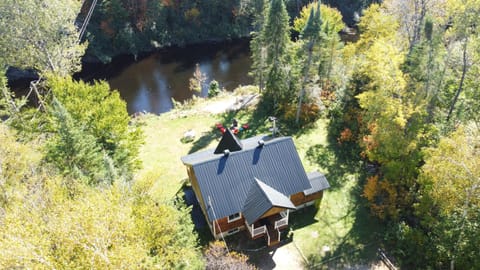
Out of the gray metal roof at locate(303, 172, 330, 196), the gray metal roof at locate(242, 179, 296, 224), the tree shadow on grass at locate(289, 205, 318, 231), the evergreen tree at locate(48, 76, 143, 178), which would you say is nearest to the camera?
the gray metal roof at locate(242, 179, 296, 224)

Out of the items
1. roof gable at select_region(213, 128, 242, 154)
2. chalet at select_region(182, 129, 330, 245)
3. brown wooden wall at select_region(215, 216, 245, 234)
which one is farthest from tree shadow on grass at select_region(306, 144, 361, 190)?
brown wooden wall at select_region(215, 216, 245, 234)

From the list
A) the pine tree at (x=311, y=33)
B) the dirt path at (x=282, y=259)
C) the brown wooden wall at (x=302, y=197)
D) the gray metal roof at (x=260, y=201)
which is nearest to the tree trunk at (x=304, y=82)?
the pine tree at (x=311, y=33)

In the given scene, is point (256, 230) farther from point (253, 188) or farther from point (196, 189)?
point (196, 189)

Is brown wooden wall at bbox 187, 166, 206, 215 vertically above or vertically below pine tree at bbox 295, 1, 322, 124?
below

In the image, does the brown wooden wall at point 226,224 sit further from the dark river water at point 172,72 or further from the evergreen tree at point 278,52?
the dark river water at point 172,72

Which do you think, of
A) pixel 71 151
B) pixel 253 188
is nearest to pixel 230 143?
pixel 253 188

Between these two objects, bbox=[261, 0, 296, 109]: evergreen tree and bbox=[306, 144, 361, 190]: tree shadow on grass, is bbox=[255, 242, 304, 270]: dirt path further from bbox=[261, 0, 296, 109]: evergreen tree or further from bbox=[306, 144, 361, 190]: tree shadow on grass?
bbox=[261, 0, 296, 109]: evergreen tree

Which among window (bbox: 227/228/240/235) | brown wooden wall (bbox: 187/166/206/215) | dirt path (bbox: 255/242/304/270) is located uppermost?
brown wooden wall (bbox: 187/166/206/215)
